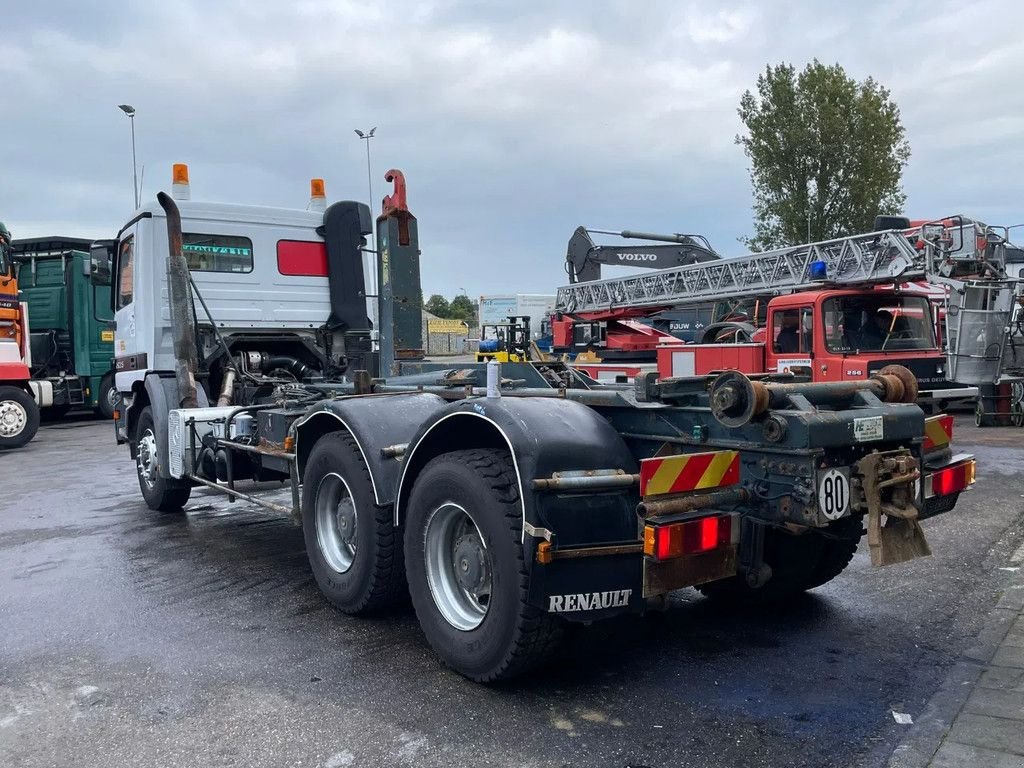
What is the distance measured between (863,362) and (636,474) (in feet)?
27.7

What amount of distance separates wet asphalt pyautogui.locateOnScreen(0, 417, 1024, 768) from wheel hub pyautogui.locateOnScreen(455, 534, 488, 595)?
43 cm

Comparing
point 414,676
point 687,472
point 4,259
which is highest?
point 4,259

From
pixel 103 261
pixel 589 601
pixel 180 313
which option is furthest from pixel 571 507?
pixel 103 261

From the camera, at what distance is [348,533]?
5121 millimetres

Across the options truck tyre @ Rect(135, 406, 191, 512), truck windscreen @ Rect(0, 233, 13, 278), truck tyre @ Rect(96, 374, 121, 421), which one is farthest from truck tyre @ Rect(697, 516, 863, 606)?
truck tyre @ Rect(96, 374, 121, 421)

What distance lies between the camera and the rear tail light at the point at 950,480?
389 centimetres

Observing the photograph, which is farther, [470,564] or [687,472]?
[470,564]

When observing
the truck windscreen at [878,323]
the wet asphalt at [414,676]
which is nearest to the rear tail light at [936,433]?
the wet asphalt at [414,676]

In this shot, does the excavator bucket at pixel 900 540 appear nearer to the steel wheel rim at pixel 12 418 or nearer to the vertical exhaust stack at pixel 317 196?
the vertical exhaust stack at pixel 317 196

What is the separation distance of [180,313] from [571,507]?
4.88m

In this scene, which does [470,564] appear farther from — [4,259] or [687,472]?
[4,259]

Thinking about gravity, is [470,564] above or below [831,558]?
above

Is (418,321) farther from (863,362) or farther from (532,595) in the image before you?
(863,362)

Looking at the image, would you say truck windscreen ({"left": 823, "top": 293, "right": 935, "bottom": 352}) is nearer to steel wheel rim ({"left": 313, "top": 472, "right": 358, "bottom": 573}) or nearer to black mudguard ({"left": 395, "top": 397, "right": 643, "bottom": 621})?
steel wheel rim ({"left": 313, "top": 472, "right": 358, "bottom": 573})
